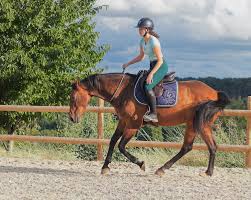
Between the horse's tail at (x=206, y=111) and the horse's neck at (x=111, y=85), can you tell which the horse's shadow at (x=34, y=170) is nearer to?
the horse's neck at (x=111, y=85)

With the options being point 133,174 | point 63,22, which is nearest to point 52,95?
point 63,22

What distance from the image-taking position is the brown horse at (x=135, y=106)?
9.35 m

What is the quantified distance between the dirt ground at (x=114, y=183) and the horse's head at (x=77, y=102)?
1024mm

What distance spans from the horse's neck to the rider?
1.62 ft

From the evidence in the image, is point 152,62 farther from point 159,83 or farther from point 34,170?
point 34,170

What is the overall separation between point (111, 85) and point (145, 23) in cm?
116

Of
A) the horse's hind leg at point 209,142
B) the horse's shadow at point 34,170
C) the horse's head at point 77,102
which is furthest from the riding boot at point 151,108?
the horse's shadow at point 34,170

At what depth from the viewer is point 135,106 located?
30.7 feet

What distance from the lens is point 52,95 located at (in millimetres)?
28688

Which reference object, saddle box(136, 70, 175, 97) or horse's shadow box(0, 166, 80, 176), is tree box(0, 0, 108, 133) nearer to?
horse's shadow box(0, 166, 80, 176)

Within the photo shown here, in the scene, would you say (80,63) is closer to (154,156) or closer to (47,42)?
(47,42)

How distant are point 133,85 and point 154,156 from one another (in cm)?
370

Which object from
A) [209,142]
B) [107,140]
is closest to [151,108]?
[209,142]

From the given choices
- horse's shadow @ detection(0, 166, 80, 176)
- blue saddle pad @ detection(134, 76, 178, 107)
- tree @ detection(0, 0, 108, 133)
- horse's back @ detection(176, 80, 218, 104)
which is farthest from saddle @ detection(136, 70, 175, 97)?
tree @ detection(0, 0, 108, 133)
